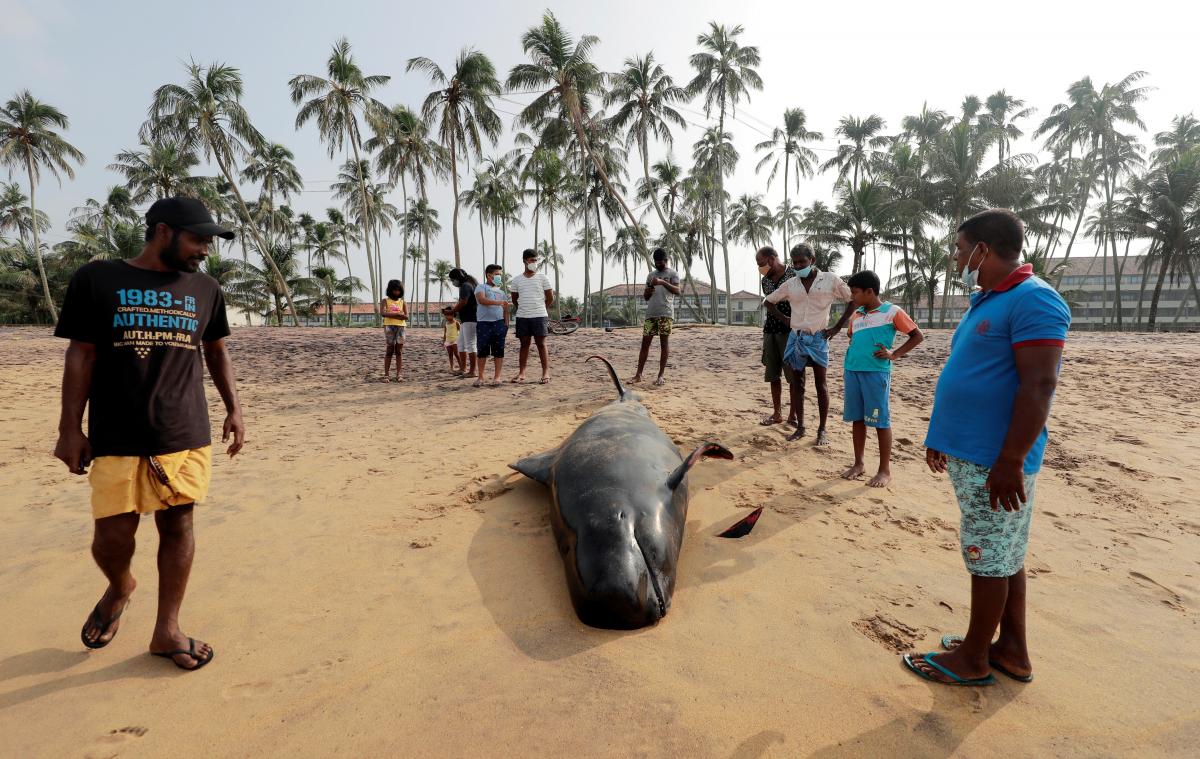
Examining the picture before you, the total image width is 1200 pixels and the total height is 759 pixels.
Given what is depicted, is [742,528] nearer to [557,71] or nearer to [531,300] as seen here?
[531,300]

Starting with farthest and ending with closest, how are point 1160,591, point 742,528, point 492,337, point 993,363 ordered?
point 492,337, point 742,528, point 1160,591, point 993,363

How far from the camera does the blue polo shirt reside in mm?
2162

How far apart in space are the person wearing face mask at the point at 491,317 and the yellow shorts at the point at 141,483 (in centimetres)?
653

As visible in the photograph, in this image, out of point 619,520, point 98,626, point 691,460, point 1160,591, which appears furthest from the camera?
point 691,460

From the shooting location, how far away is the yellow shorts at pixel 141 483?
2.37m

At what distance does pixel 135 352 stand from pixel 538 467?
9.49 feet

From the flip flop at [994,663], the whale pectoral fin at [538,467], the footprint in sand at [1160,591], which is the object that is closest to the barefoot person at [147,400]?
the whale pectoral fin at [538,467]

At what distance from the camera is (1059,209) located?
122 ft

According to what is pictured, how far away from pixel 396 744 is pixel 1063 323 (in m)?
3.05

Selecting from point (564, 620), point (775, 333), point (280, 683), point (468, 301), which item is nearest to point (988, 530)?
point (564, 620)

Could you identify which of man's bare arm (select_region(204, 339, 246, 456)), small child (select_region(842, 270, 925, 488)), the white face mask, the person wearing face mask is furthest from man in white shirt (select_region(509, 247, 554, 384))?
the white face mask

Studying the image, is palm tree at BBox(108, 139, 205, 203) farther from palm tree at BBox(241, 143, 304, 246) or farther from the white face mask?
the white face mask

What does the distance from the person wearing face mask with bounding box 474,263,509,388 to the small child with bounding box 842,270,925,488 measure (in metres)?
5.41

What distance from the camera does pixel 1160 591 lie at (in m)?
3.40
